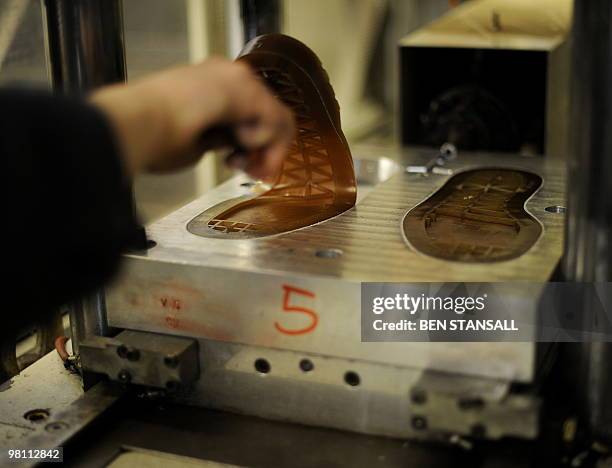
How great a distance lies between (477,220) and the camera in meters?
0.95

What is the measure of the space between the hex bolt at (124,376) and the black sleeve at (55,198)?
299 millimetres

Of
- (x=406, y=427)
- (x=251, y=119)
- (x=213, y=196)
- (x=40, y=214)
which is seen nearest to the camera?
(x=40, y=214)

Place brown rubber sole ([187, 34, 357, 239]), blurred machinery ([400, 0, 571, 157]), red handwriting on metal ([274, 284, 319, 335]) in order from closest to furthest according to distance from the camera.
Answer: red handwriting on metal ([274, 284, 319, 335]) → brown rubber sole ([187, 34, 357, 239]) → blurred machinery ([400, 0, 571, 157])

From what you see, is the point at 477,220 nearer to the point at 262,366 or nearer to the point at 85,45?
the point at 262,366

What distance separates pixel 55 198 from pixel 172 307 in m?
0.33

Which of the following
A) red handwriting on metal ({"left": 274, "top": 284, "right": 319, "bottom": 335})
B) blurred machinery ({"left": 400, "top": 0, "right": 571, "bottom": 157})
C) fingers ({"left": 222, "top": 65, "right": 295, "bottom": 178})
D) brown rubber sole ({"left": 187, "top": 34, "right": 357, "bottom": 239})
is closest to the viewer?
fingers ({"left": 222, "top": 65, "right": 295, "bottom": 178})

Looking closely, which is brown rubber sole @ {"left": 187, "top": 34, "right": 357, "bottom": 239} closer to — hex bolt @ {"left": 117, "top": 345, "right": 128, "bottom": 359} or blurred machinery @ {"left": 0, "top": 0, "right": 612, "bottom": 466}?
blurred machinery @ {"left": 0, "top": 0, "right": 612, "bottom": 466}

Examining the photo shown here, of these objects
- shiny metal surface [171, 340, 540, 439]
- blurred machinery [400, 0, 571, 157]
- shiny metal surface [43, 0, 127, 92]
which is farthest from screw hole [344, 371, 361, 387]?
blurred machinery [400, 0, 571, 157]

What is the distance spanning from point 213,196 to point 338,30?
180 centimetres

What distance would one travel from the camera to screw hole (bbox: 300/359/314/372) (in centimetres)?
81

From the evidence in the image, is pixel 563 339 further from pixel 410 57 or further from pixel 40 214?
pixel 410 57

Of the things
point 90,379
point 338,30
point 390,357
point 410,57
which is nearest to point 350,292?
point 390,357

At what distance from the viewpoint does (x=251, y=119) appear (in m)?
0.68

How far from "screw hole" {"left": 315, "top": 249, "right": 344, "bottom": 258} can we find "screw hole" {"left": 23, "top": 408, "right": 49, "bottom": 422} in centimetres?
31
